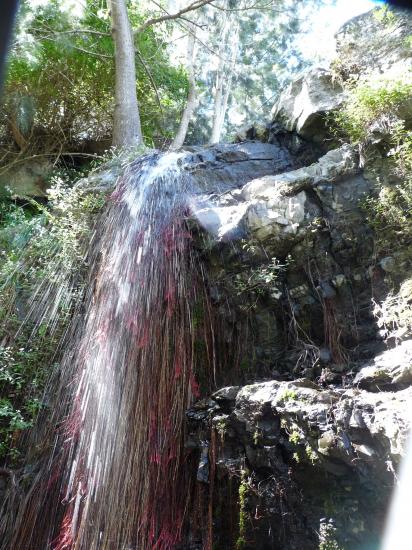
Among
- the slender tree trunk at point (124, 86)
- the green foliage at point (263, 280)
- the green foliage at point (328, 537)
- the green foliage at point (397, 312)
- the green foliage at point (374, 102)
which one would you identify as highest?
the slender tree trunk at point (124, 86)

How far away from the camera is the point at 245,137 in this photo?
5.27 m

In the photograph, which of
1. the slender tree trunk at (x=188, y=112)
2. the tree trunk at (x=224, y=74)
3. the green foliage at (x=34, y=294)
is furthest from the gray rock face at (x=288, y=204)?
the tree trunk at (x=224, y=74)

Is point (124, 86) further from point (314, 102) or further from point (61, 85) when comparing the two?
point (314, 102)

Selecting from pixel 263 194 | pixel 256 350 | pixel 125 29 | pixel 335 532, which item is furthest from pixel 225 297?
pixel 125 29

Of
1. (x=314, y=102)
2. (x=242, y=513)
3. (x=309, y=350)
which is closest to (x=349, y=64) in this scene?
(x=314, y=102)

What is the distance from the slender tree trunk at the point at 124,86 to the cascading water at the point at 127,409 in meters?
2.85

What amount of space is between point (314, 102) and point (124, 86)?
311 cm

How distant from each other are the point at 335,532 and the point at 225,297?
1576mm

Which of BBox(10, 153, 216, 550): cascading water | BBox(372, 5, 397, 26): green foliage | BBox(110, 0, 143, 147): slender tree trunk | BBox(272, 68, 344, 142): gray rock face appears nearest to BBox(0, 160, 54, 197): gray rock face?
BBox(110, 0, 143, 147): slender tree trunk

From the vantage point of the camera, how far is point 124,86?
6.27m

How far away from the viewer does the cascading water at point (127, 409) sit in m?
2.41

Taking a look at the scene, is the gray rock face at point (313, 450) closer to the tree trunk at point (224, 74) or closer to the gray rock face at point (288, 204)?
the gray rock face at point (288, 204)

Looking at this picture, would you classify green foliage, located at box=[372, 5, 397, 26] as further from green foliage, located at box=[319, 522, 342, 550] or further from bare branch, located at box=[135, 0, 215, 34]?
green foliage, located at box=[319, 522, 342, 550]

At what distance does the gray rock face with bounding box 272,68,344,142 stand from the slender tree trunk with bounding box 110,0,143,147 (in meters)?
2.19
